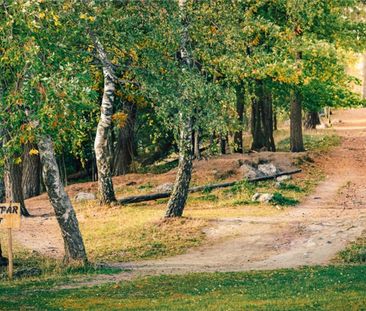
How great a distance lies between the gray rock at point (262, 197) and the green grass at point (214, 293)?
36.3 ft

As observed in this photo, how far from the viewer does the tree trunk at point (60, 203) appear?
17.7 m

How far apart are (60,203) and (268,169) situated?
1576 centimetres

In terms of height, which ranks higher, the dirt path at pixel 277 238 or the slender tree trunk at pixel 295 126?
the slender tree trunk at pixel 295 126

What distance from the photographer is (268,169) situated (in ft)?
107

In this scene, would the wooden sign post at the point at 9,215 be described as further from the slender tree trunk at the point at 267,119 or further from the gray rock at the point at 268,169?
the slender tree trunk at the point at 267,119

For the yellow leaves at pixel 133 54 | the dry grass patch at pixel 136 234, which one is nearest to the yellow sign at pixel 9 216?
the dry grass patch at pixel 136 234

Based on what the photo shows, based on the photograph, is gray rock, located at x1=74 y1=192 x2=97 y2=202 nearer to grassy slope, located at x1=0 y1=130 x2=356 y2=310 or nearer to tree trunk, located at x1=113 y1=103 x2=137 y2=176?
grassy slope, located at x1=0 y1=130 x2=356 y2=310

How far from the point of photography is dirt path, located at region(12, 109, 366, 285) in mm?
18891

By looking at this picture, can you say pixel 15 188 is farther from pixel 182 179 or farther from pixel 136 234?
pixel 182 179

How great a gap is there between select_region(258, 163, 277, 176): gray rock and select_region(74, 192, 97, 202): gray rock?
691 centimetres

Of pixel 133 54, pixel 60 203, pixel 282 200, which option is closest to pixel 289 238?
pixel 282 200

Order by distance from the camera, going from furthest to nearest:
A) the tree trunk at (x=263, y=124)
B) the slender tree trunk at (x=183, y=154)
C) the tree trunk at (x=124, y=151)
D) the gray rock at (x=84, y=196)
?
the tree trunk at (x=263, y=124) < the tree trunk at (x=124, y=151) < the gray rock at (x=84, y=196) < the slender tree trunk at (x=183, y=154)

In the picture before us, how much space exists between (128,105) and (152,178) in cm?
500

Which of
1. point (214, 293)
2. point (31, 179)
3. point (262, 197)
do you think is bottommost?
point (214, 293)
